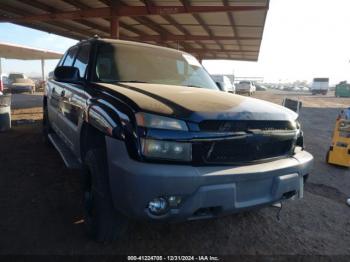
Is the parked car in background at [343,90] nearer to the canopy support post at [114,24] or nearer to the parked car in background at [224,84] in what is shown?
the parked car in background at [224,84]

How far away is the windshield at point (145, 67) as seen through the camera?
3193mm

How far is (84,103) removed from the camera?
2.91m

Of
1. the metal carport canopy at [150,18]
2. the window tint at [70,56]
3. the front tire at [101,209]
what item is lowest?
the front tire at [101,209]

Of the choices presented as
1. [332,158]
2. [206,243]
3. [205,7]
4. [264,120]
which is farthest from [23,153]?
[205,7]

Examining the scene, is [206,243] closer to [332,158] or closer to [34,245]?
[34,245]

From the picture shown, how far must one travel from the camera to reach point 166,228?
288 cm

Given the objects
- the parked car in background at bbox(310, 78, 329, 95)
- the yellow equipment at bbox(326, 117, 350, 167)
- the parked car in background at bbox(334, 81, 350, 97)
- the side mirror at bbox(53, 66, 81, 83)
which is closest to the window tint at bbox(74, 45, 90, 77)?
the side mirror at bbox(53, 66, 81, 83)

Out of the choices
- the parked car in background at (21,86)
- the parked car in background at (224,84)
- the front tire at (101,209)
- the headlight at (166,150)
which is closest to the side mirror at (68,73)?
the front tire at (101,209)

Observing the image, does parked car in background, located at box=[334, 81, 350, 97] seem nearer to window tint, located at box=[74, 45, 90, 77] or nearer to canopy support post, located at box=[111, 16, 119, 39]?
canopy support post, located at box=[111, 16, 119, 39]

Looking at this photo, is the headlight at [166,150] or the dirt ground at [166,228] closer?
the headlight at [166,150]

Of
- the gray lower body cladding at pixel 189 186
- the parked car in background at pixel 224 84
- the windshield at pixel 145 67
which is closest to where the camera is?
the gray lower body cladding at pixel 189 186

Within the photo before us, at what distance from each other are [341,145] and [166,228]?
4.04 metres

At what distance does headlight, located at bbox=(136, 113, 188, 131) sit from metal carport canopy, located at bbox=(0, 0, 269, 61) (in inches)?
337

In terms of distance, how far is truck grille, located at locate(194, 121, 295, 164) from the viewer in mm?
2100
